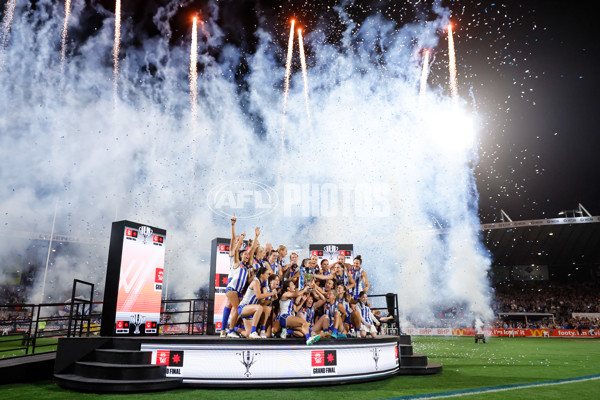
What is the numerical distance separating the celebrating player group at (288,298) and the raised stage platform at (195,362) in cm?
56

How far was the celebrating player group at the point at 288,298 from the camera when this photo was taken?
9375mm

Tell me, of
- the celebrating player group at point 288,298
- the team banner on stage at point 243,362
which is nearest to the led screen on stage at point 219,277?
the celebrating player group at point 288,298

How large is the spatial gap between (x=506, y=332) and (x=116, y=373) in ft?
112

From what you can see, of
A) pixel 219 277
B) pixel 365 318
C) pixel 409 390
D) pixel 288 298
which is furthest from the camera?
pixel 219 277

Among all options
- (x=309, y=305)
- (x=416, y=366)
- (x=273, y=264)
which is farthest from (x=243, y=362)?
(x=416, y=366)

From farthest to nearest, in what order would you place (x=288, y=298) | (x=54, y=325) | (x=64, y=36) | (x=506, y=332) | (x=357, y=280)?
(x=506, y=332) → (x=54, y=325) → (x=64, y=36) → (x=357, y=280) → (x=288, y=298)

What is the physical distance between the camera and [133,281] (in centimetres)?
1091

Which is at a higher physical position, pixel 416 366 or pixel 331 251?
pixel 331 251

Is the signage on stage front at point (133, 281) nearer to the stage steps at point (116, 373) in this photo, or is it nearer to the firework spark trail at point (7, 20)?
the stage steps at point (116, 373)

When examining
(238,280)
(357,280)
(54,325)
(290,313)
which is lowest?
→ (54,325)

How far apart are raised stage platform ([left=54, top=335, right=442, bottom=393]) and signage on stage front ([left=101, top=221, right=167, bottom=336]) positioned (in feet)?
5.57

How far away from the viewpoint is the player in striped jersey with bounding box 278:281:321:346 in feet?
30.9

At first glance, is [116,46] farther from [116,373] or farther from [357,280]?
[116,373]

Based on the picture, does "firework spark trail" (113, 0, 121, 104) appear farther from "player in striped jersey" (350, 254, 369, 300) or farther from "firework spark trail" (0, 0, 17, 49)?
"player in striped jersey" (350, 254, 369, 300)
